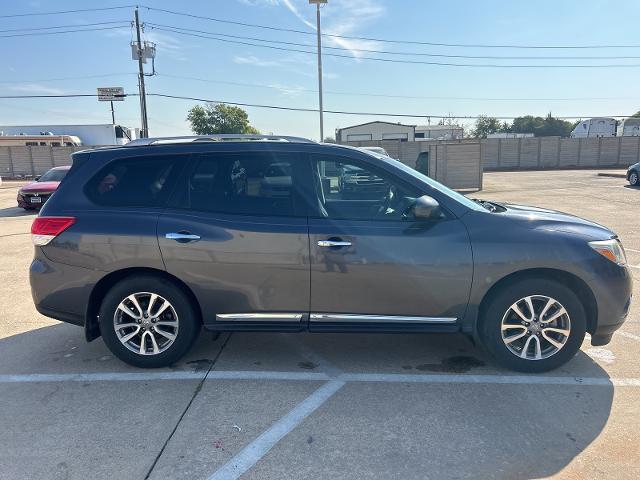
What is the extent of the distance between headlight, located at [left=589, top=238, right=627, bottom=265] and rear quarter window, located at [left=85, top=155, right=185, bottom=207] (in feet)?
11.1

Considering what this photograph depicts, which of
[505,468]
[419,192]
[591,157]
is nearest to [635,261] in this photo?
[419,192]

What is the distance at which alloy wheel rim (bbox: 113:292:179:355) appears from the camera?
12.6ft

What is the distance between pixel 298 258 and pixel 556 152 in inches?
1557

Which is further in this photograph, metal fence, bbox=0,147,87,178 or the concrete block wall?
metal fence, bbox=0,147,87,178

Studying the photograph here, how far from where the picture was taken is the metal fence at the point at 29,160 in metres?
32.8

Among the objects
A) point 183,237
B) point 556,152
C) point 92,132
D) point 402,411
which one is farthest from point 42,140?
point 402,411

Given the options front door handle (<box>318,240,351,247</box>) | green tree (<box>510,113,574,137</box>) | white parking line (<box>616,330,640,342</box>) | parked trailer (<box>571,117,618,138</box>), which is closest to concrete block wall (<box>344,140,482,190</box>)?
white parking line (<box>616,330,640,342</box>)

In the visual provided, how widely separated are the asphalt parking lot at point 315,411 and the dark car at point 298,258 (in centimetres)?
36

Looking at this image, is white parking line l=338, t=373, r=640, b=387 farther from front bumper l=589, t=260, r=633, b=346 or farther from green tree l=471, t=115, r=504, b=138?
green tree l=471, t=115, r=504, b=138

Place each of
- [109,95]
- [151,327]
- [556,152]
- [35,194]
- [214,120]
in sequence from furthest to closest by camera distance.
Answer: [214,120], [109,95], [556,152], [35,194], [151,327]

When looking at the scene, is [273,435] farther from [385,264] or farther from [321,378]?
[385,264]

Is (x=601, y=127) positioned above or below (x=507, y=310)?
above

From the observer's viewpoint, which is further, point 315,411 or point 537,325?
point 537,325

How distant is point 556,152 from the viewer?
37562 mm
